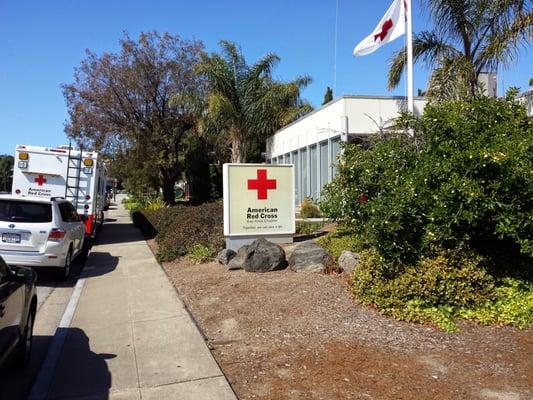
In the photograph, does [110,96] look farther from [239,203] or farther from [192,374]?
[192,374]

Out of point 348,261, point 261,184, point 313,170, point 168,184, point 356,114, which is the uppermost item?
point 356,114

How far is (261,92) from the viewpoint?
938 inches

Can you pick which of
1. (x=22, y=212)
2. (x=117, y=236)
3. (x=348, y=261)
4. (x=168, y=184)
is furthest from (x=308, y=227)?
(x=168, y=184)

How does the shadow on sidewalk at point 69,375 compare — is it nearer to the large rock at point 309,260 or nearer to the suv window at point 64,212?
the large rock at point 309,260

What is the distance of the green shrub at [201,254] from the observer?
1149 cm

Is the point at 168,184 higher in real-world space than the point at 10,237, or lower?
higher

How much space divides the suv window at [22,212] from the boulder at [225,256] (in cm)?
338

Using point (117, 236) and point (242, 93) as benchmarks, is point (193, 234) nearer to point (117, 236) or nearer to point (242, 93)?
point (117, 236)

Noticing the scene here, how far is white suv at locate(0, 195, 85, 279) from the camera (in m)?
10.2

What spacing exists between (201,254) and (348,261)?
158 inches

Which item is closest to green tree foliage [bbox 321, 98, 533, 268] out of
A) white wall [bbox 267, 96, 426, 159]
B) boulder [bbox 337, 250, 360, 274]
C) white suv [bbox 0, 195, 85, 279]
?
boulder [bbox 337, 250, 360, 274]

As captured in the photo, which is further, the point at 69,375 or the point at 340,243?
the point at 340,243

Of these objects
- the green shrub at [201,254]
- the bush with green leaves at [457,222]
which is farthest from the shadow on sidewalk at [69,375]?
the green shrub at [201,254]

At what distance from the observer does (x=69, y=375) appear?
209 inches
